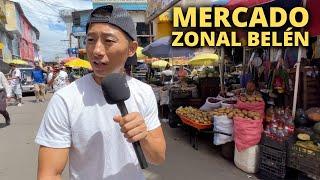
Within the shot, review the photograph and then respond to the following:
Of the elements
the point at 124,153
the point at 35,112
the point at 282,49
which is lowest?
the point at 35,112

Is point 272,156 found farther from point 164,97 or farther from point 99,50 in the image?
point 164,97

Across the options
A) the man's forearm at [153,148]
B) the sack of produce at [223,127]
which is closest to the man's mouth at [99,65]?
the man's forearm at [153,148]

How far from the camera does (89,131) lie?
1.61 metres

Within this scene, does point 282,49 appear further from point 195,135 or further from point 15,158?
point 15,158

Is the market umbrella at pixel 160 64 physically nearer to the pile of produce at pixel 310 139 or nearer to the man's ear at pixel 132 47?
the pile of produce at pixel 310 139

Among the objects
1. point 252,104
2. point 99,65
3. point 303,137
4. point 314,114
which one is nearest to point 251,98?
point 252,104

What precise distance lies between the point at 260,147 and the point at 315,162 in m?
1.04

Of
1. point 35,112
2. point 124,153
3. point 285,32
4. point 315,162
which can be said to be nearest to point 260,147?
point 315,162

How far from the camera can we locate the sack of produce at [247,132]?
559 centimetres

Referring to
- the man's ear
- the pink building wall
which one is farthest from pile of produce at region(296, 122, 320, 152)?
the pink building wall

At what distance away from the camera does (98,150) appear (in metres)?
1.64

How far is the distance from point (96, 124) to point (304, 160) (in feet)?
12.9

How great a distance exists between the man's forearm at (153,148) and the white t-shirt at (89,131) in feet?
0.23

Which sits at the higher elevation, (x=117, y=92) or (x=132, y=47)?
(x=132, y=47)
